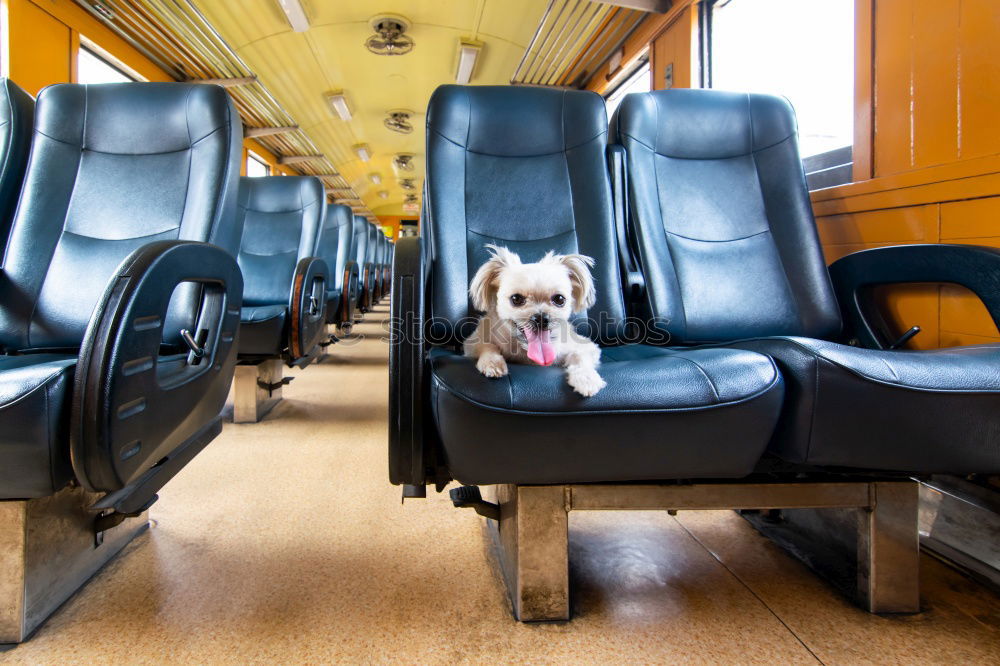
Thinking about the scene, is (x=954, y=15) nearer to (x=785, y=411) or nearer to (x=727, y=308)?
(x=727, y=308)

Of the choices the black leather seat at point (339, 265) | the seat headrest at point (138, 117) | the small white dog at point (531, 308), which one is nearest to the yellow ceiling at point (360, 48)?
the black leather seat at point (339, 265)

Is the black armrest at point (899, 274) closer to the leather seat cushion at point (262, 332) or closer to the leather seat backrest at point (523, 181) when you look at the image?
the leather seat backrest at point (523, 181)

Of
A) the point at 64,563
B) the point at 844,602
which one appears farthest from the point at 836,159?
the point at 64,563

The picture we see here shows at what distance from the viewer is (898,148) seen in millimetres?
1515

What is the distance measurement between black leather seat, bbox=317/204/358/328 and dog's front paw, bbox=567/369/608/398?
2.44 meters

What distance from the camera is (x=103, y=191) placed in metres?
1.29

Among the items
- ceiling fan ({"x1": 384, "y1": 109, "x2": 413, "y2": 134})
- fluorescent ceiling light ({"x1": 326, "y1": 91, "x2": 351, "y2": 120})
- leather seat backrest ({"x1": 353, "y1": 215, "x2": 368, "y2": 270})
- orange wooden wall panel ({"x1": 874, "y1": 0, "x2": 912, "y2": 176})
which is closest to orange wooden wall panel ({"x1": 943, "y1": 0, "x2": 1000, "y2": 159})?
orange wooden wall panel ({"x1": 874, "y1": 0, "x2": 912, "y2": 176})

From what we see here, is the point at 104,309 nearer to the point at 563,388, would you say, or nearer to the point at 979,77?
the point at 563,388

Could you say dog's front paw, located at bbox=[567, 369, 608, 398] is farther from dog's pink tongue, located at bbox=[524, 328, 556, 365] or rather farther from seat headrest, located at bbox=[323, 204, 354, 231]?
seat headrest, located at bbox=[323, 204, 354, 231]

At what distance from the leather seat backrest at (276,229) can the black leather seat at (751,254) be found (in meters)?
1.98

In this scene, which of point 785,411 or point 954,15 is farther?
Result: point 954,15

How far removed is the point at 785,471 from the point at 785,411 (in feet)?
0.83

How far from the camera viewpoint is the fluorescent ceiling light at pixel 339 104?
6633 mm

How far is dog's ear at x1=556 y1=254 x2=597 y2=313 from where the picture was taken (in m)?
1.22
